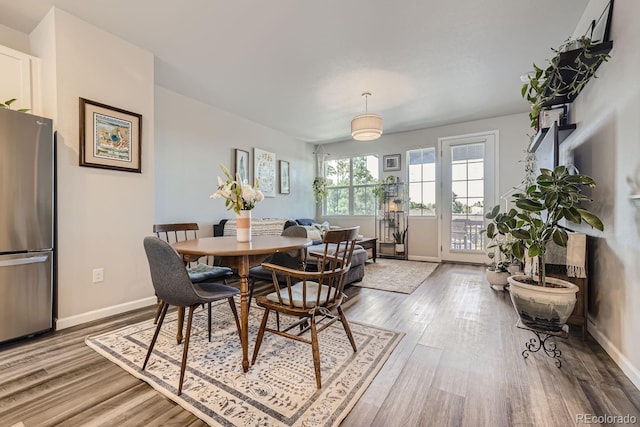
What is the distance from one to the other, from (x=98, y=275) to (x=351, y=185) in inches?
200

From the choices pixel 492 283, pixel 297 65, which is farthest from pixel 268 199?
pixel 492 283

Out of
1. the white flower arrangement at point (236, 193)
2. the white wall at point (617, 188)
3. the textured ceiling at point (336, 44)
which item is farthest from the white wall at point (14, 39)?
the white wall at point (617, 188)

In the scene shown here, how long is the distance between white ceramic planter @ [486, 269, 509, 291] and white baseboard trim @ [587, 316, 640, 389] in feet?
3.91

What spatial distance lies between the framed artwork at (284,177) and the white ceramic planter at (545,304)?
4.57m

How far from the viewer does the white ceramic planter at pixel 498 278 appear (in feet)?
11.1

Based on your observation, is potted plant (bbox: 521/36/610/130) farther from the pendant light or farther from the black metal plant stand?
the black metal plant stand

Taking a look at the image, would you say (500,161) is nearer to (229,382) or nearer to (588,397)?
(588,397)

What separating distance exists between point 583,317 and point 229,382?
2.58 m

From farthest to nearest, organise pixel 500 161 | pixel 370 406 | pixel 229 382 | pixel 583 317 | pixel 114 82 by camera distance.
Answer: pixel 500 161 → pixel 114 82 → pixel 583 317 → pixel 229 382 → pixel 370 406

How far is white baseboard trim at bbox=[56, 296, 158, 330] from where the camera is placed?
2.33m

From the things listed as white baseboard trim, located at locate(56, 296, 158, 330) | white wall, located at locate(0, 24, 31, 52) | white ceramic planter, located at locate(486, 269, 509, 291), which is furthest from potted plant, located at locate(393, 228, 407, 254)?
white wall, located at locate(0, 24, 31, 52)

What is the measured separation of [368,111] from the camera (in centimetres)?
463

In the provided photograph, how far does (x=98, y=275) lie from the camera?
99.3 inches

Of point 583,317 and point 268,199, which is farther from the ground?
point 268,199
